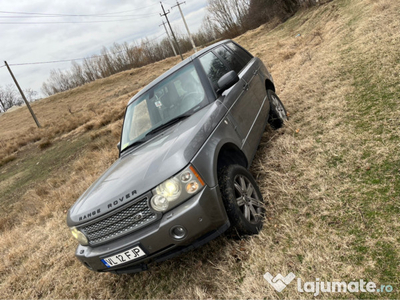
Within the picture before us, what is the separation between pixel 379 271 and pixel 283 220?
3.28 feet

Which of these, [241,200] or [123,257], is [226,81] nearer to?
[241,200]

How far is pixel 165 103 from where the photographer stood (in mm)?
3736

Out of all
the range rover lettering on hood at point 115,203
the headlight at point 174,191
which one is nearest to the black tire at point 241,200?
the headlight at point 174,191

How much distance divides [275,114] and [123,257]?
347 centimetres

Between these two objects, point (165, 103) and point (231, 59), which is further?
point (231, 59)

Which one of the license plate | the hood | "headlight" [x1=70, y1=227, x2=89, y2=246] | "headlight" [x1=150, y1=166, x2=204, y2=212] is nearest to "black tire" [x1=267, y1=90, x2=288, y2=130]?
the hood

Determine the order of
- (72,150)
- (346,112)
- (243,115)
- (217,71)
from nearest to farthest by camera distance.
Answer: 1. (243,115)
2. (217,71)
3. (346,112)
4. (72,150)

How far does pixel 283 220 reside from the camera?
9.45ft

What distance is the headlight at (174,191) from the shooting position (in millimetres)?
2348

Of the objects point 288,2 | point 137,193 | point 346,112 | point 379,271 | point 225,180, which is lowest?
point 379,271

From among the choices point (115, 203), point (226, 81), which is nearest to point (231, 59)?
point (226, 81)

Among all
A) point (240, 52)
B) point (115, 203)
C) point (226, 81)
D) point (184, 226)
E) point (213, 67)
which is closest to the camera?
point (184, 226)

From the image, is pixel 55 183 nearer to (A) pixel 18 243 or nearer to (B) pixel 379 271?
(A) pixel 18 243

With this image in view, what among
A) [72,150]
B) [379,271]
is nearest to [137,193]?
[379,271]
